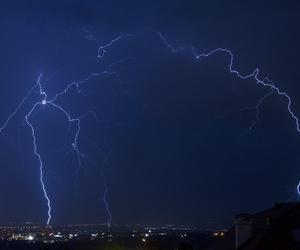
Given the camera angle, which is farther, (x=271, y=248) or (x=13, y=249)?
(x=13, y=249)

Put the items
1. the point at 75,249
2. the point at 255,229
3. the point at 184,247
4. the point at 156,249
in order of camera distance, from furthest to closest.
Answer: the point at 75,249, the point at 156,249, the point at 184,247, the point at 255,229

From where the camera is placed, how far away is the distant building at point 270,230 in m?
20.1

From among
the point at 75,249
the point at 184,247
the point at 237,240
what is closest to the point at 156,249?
the point at 184,247

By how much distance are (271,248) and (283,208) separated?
3.46m

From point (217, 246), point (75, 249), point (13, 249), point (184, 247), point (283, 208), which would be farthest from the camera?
point (13, 249)

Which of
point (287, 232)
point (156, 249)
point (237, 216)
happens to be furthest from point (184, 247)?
point (156, 249)

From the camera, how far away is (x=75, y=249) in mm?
97750

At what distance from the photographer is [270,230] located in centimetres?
2056

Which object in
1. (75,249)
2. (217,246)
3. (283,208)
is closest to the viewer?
(283,208)

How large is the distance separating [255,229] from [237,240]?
856 millimetres

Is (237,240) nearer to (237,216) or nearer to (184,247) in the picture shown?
(237,216)

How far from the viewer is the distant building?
20.1m

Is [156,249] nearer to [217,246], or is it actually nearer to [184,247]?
[184,247]

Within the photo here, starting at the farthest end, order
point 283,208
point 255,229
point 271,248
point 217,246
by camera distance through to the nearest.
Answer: point 217,246 → point 283,208 → point 255,229 → point 271,248
